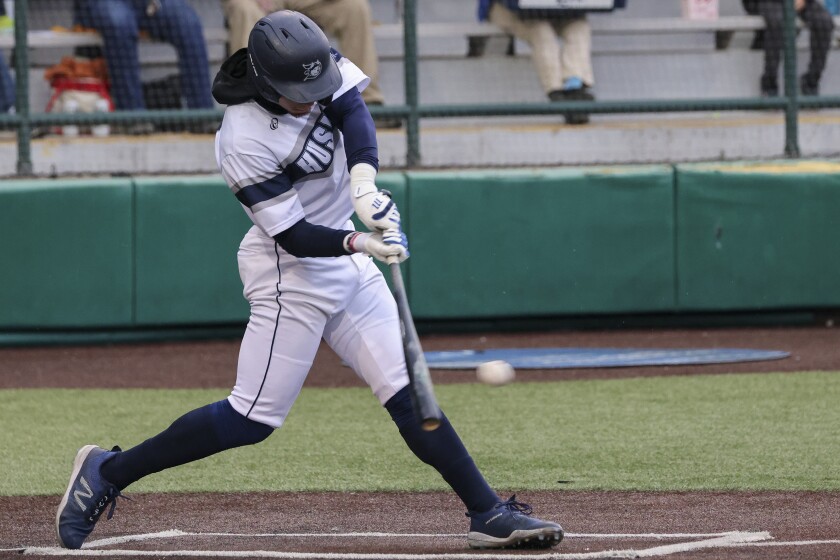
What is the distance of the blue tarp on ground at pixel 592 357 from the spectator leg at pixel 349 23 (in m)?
2.05

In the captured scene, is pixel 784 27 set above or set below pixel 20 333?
above

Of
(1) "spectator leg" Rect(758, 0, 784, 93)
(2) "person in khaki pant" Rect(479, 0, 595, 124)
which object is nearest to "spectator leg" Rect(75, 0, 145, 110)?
(2) "person in khaki pant" Rect(479, 0, 595, 124)

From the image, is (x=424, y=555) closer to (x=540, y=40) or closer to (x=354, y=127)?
(x=354, y=127)

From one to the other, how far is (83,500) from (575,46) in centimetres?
638

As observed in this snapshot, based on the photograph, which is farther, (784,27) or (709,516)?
(784,27)

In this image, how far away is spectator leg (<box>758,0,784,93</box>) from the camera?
9.76m

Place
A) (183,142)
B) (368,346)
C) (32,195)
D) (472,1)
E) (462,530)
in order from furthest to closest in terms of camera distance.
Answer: (472,1) → (183,142) → (32,195) → (462,530) → (368,346)

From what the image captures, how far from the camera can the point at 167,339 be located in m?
9.09

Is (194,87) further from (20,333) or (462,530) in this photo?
(462,530)

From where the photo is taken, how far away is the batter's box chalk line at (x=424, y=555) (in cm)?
360

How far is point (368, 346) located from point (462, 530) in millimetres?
687

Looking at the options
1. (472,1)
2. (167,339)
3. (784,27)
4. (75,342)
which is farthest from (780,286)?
(75,342)

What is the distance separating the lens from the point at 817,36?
10.0 metres

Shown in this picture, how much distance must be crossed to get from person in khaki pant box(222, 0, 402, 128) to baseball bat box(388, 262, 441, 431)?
215 inches
